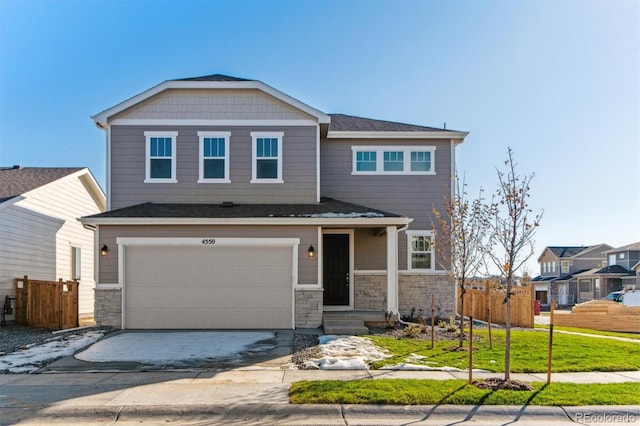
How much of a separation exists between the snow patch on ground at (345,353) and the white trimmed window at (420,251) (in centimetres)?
552

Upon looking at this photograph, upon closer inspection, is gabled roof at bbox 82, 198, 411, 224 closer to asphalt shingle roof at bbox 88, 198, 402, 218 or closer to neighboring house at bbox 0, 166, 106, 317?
asphalt shingle roof at bbox 88, 198, 402, 218

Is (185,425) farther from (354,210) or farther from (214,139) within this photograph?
(214,139)

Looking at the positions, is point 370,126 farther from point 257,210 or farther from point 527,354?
point 527,354

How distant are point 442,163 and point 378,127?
2.51 m

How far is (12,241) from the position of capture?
16.5 metres

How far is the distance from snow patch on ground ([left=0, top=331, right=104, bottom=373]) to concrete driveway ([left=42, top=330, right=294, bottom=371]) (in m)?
0.28

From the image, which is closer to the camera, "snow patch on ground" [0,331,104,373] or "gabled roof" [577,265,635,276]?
"snow patch on ground" [0,331,104,373]

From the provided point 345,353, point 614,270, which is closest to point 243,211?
point 345,353

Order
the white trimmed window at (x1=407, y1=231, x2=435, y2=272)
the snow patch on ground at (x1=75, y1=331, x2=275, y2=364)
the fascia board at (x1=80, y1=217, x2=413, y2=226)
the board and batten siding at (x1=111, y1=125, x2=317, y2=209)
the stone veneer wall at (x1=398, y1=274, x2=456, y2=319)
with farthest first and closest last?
the white trimmed window at (x1=407, y1=231, x2=435, y2=272) → the stone veneer wall at (x1=398, y1=274, x2=456, y2=319) → the board and batten siding at (x1=111, y1=125, x2=317, y2=209) → the fascia board at (x1=80, y1=217, x2=413, y2=226) → the snow patch on ground at (x1=75, y1=331, x2=275, y2=364)

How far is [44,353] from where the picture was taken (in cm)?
1085

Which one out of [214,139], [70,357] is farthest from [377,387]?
[214,139]

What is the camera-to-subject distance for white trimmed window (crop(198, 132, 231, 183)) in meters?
15.9

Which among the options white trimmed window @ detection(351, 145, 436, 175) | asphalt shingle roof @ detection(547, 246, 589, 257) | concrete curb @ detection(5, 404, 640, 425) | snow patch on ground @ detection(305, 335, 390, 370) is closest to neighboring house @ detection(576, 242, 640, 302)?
asphalt shingle roof @ detection(547, 246, 589, 257)

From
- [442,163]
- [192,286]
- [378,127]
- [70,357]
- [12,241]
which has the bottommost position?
[70,357]
